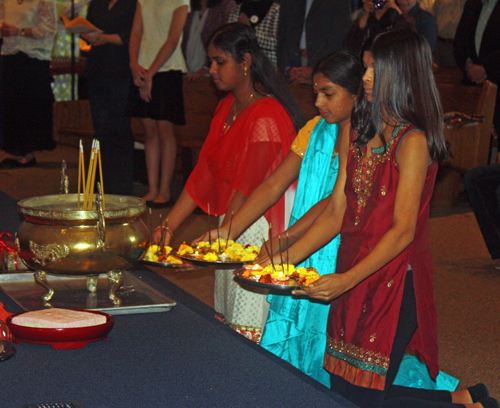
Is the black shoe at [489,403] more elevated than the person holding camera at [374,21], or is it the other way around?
the person holding camera at [374,21]

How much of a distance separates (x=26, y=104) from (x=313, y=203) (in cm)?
517

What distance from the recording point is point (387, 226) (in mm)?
1600

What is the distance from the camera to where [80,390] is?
97 cm

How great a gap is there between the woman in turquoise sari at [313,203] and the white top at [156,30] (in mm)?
2643

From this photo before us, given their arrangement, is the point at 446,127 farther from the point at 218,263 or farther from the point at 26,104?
the point at 26,104

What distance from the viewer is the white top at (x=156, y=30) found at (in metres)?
4.49

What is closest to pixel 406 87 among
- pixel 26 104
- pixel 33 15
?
pixel 33 15

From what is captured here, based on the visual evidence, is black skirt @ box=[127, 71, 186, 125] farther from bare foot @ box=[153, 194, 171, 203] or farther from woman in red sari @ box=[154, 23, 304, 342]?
woman in red sari @ box=[154, 23, 304, 342]

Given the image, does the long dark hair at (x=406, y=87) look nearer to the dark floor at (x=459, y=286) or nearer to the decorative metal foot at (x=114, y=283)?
the decorative metal foot at (x=114, y=283)

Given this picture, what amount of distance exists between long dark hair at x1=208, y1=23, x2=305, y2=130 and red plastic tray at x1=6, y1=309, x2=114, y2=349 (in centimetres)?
128

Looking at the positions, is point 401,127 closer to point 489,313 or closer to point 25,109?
point 489,313

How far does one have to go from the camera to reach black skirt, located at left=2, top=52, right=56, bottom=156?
632 cm

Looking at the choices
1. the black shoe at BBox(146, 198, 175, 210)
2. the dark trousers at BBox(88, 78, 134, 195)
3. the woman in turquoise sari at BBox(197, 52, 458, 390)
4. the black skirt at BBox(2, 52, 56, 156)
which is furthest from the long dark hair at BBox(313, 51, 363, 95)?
the black skirt at BBox(2, 52, 56, 156)

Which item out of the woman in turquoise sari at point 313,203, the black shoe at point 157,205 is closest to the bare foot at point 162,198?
the black shoe at point 157,205
